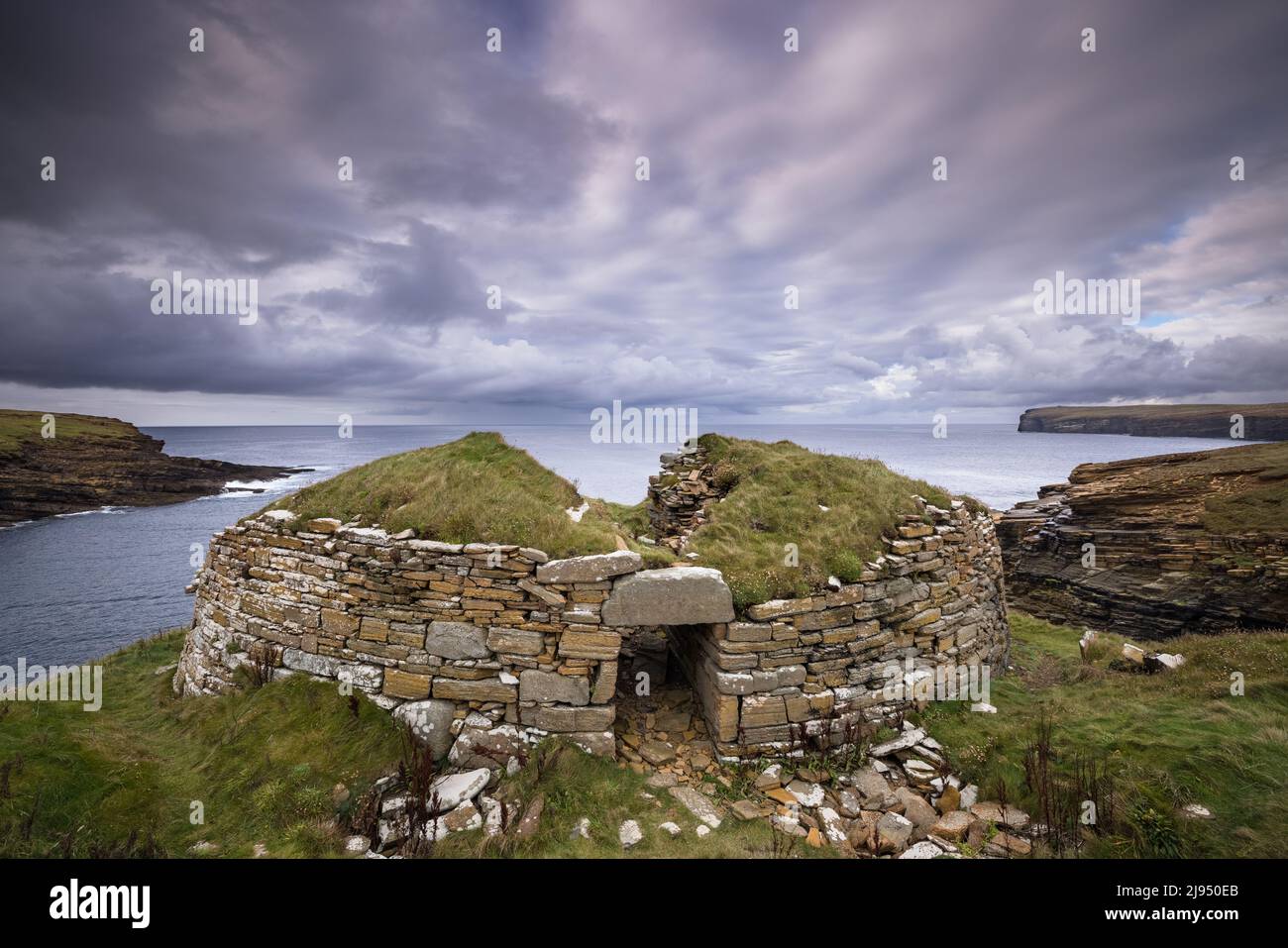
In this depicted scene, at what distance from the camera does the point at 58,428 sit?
62094 mm

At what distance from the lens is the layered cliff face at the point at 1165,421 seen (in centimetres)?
7831

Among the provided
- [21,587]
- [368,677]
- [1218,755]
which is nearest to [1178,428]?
[1218,755]

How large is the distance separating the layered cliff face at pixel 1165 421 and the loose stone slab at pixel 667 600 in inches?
4052

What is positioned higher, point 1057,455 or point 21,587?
point 1057,455

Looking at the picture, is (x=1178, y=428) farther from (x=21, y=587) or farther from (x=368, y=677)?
(x=21, y=587)

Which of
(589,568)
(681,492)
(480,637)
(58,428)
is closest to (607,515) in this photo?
(589,568)

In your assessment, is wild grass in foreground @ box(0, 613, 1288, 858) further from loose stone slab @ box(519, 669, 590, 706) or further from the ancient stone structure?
loose stone slab @ box(519, 669, 590, 706)

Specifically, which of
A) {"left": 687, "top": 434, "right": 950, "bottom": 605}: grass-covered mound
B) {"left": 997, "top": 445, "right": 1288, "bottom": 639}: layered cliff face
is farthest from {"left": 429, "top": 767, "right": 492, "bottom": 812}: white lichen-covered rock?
{"left": 997, "top": 445, "right": 1288, "bottom": 639}: layered cliff face

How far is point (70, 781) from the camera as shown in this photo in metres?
6.07

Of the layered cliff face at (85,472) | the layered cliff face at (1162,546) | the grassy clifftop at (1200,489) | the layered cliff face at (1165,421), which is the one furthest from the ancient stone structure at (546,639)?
the layered cliff face at (1165,421)

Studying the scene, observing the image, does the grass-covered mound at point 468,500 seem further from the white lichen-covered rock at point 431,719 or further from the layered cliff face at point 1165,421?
the layered cliff face at point 1165,421

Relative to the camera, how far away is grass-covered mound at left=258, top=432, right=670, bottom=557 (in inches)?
307

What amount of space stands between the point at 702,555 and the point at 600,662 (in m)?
2.52

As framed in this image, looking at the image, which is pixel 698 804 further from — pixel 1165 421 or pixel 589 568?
pixel 1165 421
